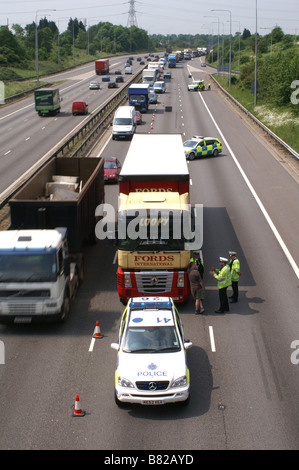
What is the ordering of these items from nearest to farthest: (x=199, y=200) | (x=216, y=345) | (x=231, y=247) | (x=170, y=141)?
(x=216, y=345), (x=231, y=247), (x=170, y=141), (x=199, y=200)

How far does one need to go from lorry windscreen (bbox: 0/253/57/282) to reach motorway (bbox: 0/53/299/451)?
1.61m

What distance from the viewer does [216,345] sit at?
16.4m

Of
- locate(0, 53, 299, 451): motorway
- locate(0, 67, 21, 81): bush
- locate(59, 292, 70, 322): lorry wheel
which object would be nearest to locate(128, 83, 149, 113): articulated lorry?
locate(0, 53, 299, 451): motorway

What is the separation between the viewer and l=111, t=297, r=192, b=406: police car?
12984 millimetres

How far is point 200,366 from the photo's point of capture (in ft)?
50.2

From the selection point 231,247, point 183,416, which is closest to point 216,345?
point 183,416

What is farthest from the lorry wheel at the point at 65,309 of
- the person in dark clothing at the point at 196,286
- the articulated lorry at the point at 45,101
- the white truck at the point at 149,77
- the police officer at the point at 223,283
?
the white truck at the point at 149,77

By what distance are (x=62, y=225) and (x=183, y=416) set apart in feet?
29.1

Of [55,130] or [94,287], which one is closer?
[94,287]

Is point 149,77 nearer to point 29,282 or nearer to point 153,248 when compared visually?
point 153,248

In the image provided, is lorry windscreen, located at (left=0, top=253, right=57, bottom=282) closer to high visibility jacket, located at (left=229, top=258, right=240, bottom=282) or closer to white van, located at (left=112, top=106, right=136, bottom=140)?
high visibility jacket, located at (left=229, top=258, right=240, bottom=282)

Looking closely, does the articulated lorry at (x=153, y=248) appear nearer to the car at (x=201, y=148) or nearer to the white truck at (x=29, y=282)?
the white truck at (x=29, y=282)
